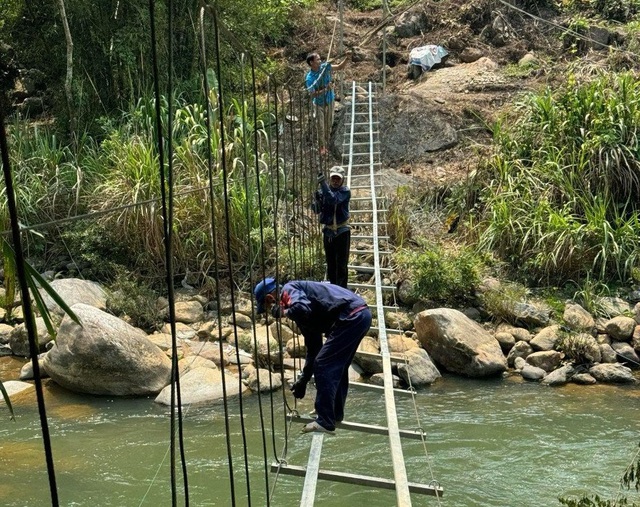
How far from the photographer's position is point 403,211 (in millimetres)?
8000

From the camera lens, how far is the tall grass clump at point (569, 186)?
7246mm

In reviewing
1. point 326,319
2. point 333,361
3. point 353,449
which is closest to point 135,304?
point 353,449

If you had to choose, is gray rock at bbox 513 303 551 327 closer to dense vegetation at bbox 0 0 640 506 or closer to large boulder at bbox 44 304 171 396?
dense vegetation at bbox 0 0 640 506

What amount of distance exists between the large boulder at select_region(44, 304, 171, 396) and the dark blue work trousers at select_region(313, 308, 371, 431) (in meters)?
2.73

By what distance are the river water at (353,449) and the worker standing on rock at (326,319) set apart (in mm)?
1052

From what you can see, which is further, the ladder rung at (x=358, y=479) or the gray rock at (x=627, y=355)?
the gray rock at (x=627, y=355)

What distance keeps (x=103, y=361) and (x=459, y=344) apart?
2.78m

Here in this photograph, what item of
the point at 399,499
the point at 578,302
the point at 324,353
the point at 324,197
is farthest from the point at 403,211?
the point at 399,499

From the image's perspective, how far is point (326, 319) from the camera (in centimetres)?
331

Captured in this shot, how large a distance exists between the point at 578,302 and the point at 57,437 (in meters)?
4.62

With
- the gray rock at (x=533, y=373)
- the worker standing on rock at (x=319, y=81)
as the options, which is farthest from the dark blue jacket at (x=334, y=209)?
the gray rock at (x=533, y=373)

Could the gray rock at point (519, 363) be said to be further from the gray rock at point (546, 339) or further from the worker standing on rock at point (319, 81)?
the worker standing on rock at point (319, 81)

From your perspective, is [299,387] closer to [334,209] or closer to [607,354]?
[334,209]

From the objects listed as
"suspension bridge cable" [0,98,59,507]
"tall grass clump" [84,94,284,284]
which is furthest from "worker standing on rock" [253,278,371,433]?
"tall grass clump" [84,94,284,284]
